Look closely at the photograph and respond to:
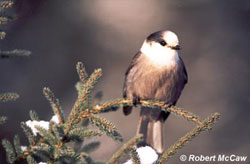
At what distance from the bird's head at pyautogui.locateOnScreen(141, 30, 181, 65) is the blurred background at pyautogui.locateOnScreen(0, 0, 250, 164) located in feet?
4.02

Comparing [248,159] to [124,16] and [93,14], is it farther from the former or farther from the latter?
[93,14]

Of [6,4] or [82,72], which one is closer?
[82,72]

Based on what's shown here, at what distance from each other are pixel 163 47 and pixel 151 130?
714 millimetres

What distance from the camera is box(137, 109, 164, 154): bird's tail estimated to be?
105 inches

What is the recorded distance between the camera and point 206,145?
3.61 m

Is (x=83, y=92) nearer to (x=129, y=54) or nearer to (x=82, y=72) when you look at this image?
(x=82, y=72)

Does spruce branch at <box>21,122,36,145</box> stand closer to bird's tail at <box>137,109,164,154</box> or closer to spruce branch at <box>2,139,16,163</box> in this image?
spruce branch at <box>2,139,16,163</box>

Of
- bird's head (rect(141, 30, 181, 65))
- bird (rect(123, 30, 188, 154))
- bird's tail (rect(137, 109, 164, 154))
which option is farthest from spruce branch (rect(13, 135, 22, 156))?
bird's tail (rect(137, 109, 164, 154))

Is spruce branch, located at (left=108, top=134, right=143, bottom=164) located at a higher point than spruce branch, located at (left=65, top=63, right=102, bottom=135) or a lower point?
lower

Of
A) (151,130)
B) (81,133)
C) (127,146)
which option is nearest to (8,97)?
(81,133)

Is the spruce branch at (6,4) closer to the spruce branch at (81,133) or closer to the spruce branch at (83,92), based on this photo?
the spruce branch at (83,92)

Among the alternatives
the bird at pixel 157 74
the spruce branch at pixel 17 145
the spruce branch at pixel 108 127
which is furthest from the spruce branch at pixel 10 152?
the bird at pixel 157 74

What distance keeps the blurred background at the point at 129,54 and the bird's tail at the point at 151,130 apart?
678mm

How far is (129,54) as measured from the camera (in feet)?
13.3
